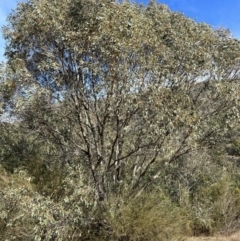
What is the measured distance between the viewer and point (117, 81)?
8266mm

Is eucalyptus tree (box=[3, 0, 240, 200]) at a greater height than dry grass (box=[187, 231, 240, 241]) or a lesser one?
greater

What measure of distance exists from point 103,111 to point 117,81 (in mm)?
1052

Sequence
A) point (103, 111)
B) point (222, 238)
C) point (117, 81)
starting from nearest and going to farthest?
point (117, 81) < point (103, 111) < point (222, 238)

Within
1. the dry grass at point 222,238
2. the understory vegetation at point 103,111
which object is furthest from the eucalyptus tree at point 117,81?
the dry grass at point 222,238

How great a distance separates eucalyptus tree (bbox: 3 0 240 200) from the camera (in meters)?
8.10

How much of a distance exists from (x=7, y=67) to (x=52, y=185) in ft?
10.3

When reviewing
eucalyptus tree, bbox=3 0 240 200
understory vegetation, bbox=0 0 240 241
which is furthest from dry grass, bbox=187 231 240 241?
eucalyptus tree, bbox=3 0 240 200

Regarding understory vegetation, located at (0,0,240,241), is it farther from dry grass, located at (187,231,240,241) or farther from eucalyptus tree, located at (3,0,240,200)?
dry grass, located at (187,231,240,241)

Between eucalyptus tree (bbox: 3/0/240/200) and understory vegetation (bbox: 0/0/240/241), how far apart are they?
0.08ft

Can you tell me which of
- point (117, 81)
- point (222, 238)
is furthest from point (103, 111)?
point (222, 238)

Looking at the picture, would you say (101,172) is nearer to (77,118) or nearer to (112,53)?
(77,118)

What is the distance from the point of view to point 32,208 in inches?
303

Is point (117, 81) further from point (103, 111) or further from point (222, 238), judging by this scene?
point (222, 238)

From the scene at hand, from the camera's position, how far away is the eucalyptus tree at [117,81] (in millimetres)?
8102
